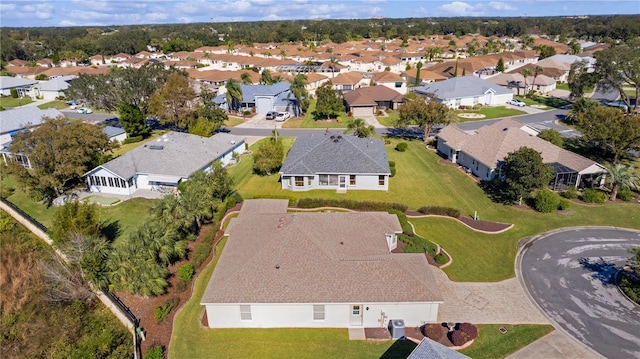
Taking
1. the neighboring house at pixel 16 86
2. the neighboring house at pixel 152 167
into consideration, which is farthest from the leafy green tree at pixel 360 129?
the neighboring house at pixel 16 86

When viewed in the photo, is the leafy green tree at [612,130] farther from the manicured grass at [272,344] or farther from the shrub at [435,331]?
the manicured grass at [272,344]

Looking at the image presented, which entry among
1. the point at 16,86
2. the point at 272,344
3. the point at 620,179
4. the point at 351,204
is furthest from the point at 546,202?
the point at 16,86

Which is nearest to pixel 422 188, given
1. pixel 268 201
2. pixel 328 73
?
pixel 268 201

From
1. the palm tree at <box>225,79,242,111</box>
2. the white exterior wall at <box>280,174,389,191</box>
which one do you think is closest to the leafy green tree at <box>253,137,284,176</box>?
the white exterior wall at <box>280,174,389,191</box>

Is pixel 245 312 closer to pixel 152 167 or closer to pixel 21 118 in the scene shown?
pixel 152 167

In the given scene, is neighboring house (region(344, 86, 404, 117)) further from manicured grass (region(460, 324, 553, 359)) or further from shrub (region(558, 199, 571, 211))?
manicured grass (region(460, 324, 553, 359))

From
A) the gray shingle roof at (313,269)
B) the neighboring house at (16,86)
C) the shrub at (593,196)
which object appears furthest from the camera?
the neighboring house at (16,86)
